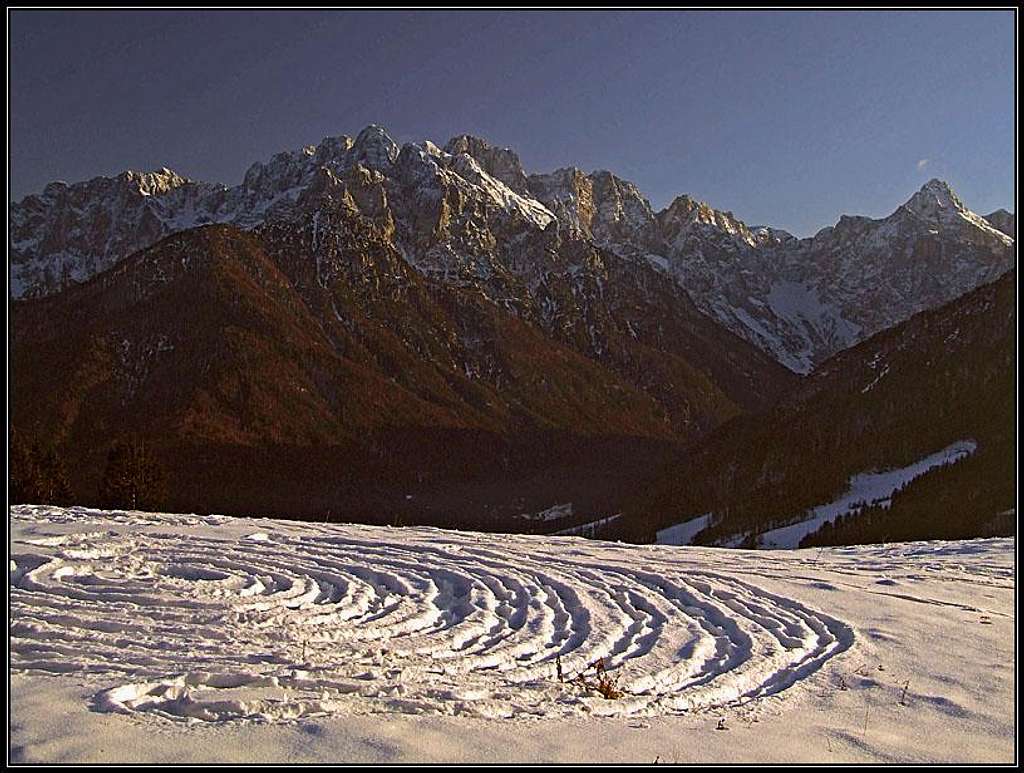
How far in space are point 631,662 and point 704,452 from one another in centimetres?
11864

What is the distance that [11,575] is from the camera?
1279 cm

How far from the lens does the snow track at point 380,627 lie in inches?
331

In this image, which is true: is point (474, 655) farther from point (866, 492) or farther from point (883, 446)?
point (883, 446)

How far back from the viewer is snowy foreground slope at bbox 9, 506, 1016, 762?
7297mm

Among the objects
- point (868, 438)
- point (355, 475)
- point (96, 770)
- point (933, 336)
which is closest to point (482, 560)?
point (96, 770)

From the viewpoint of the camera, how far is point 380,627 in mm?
11648

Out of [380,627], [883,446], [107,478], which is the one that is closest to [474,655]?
[380,627]

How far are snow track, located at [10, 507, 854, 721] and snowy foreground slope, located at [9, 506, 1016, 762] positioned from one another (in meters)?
0.05

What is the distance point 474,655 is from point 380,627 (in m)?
1.74

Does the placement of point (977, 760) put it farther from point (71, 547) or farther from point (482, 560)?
point (71, 547)

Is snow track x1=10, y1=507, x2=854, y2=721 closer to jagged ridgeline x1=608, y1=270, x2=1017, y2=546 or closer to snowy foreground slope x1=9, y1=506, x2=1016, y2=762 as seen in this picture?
snowy foreground slope x1=9, y1=506, x2=1016, y2=762

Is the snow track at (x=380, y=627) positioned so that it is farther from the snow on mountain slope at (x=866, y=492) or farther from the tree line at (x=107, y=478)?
the snow on mountain slope at (x=866, y=492)

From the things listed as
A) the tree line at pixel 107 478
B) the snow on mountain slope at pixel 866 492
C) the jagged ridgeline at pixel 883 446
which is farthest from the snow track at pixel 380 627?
the snow on mountain slope at pixel 866 492

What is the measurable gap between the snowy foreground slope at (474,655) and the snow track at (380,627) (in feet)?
0.16
